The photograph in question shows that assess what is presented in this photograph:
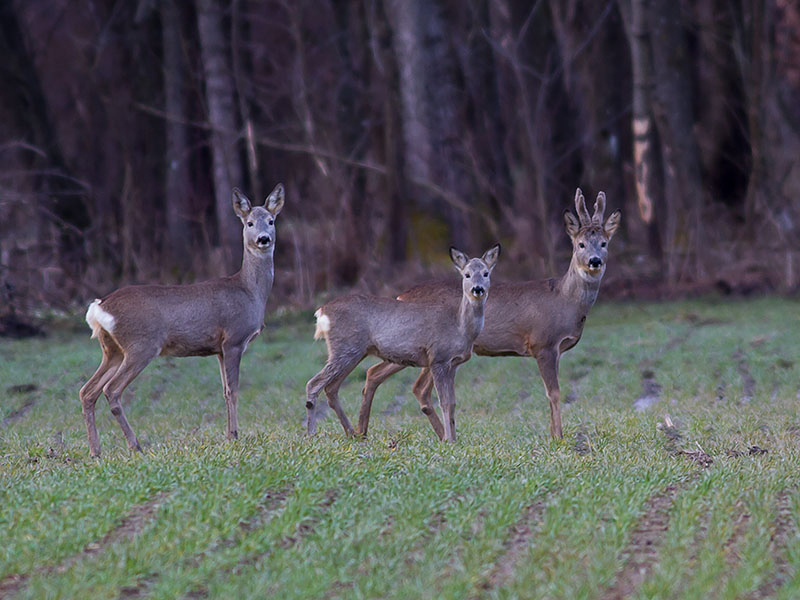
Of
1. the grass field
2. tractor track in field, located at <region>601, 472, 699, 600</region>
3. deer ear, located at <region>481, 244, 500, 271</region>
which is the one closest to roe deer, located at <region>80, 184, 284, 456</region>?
the grass field

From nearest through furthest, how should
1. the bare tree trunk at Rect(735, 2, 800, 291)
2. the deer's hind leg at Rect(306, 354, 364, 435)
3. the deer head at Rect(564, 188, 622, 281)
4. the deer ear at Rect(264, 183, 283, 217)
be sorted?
the deer's hind leg at Rect(306, 354, 364, 435) < the deer head at Rect(564, 188, 622, 281) < the deer ear at Rect(264, 183, 283, 217) < the bare tree trunk at Rect(735, 2, 800, 291)

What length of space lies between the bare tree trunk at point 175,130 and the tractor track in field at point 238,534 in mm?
17114

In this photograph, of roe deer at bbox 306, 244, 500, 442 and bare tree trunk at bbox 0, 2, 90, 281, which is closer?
roe deer at bbox 306, 244, 500, 442

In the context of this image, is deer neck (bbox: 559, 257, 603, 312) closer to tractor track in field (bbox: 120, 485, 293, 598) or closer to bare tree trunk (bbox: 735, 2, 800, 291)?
tractor track in field (bbox: 120, 485, 293, 598)

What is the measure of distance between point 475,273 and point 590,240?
119 centimetres

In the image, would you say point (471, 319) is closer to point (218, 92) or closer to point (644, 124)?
point (644, 124)

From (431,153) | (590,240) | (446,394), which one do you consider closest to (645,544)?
(446,394)

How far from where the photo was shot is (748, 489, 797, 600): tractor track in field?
5539mm

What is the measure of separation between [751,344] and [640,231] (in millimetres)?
11168

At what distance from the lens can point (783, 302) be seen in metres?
17.7

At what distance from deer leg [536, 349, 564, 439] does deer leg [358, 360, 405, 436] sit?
44.3 inches

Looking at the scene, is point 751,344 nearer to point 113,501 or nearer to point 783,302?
point 783,302

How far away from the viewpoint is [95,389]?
9250mm

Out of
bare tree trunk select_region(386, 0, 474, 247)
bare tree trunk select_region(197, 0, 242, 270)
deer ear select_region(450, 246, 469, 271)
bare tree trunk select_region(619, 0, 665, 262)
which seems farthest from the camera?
bare tree trunk select_region(197, 0, 242, 270)
